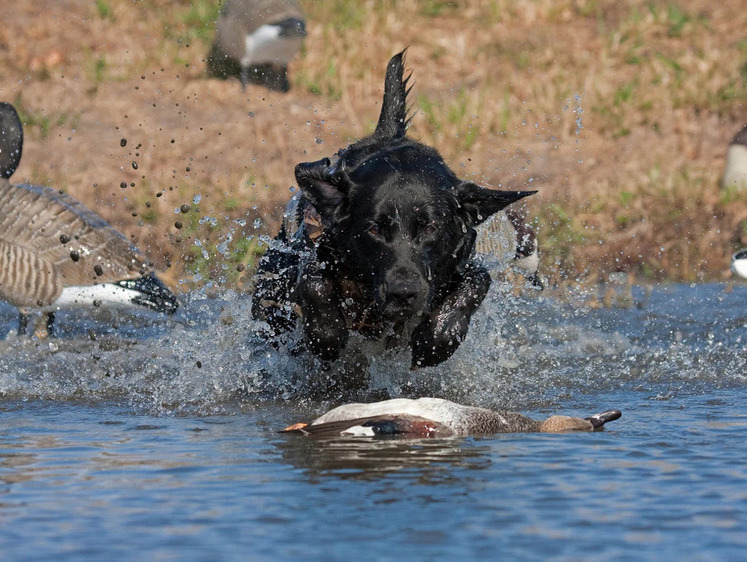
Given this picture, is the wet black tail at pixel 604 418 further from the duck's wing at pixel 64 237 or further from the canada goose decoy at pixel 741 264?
the canada goose decoy at pixel 741 264

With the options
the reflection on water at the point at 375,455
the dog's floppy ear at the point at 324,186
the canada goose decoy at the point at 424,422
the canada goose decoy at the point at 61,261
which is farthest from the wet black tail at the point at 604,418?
the canada goose decoy at the point at 61,261

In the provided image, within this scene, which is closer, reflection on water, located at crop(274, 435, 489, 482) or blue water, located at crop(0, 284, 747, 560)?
blue water, located at crop(0, 284, 747, 560)

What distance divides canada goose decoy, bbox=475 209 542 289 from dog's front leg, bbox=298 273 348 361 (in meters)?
2.84

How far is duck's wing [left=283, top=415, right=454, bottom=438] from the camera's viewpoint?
4.53 m

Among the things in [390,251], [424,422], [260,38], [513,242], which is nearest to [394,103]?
[390,251]

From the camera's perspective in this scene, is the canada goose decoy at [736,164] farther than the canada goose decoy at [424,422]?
Yes

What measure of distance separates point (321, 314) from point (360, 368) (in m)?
0.59

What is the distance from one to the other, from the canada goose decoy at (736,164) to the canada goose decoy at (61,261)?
5.92 metres

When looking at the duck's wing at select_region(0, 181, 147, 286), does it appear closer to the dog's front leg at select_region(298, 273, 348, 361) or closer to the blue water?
the blue water

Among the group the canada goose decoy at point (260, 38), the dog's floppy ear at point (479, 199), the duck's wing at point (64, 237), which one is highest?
the canada goose decoy at point (260, 38)

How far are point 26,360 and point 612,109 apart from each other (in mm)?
8145

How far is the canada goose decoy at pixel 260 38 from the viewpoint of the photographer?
1402cm

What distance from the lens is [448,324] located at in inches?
213

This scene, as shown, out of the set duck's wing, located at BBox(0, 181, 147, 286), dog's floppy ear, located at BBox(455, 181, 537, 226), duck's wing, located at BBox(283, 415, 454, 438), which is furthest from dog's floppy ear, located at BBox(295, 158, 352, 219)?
duck's wing, located at BBox(0, 181, 147, 286)
